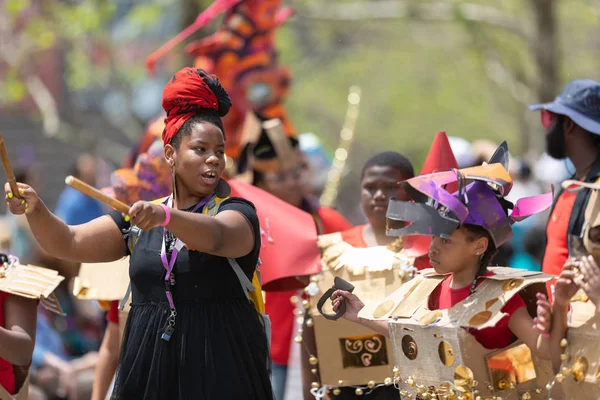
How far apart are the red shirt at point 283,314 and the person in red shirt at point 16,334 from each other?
6.95 feet

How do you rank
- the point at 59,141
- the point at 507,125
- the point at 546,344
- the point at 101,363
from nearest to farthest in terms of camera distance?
the point at 546,344
the point at 101,363
the point at 59,141
the point at 507,125

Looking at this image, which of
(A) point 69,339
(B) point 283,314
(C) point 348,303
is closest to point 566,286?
(C) point 348,303

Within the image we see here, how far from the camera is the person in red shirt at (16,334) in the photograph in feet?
14.3

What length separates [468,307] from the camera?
404cm

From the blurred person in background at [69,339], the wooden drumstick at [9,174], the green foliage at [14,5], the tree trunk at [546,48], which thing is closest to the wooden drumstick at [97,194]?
the wooden drumstick at [9,174]

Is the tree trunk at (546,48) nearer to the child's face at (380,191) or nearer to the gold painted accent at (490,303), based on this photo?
the child's face at (380,191)

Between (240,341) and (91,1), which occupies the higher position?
(91,1)

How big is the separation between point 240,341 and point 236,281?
22cm

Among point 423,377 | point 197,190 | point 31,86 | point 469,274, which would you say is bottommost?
point 423,377

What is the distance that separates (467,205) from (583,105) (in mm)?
1228

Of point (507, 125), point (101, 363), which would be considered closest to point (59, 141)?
point (507, 125)

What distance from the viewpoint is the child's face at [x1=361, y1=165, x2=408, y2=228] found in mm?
5266

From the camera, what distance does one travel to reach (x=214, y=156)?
4012 mm

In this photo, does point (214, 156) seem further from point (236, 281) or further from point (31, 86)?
point (31, 86)
